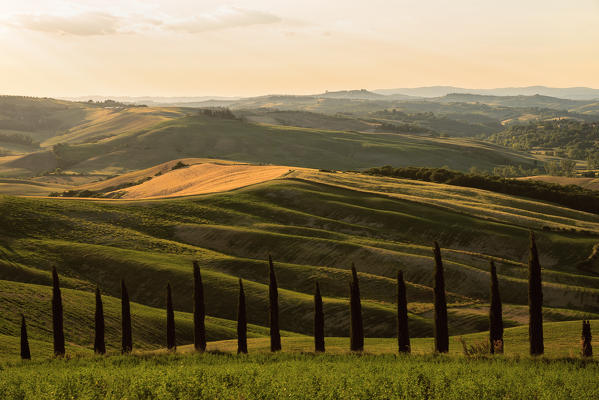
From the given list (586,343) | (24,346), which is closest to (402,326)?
(586,343)

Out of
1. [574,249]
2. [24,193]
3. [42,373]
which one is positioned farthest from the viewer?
[24,193]

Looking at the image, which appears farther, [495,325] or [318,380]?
[495,325]

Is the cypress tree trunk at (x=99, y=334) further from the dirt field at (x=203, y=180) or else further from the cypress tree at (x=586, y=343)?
the dirt field at (x=203, y=180)

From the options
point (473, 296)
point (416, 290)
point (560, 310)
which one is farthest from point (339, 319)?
point (560, 310)

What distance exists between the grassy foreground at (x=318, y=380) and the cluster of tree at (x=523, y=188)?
11792 cm

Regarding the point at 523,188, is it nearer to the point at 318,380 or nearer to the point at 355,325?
the point at 355,325

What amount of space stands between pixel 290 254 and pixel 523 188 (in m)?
83.2

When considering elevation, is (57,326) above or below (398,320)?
below

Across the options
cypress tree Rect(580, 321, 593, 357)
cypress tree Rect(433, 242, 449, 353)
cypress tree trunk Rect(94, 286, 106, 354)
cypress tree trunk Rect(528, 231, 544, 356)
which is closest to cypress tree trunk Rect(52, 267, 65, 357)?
cypress tree trunk Rect(94, 286, 106, 354)

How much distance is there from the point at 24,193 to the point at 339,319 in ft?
528

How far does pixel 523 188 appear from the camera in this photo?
153 m

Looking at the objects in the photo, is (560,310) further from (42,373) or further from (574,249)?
(42,373)

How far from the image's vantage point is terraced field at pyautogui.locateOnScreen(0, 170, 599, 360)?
68812 millimetres

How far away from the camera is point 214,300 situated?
75.8m
